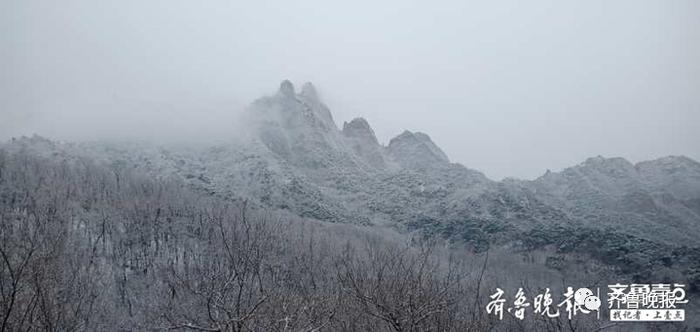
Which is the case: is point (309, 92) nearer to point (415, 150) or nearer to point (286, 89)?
point (286, 89)

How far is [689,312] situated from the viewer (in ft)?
150

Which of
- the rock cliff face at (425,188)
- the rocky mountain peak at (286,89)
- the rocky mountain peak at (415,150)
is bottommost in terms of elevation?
the rock cliff face at (425,188)

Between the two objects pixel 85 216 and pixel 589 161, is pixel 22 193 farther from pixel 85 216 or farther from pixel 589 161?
pixel 589 161

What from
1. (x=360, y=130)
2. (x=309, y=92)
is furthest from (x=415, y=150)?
Answer: (x=309, y=92)

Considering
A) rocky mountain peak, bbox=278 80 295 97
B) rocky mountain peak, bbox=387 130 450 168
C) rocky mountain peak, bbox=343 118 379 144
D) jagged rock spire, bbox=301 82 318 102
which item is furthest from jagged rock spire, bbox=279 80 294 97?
rocky mountain peak, bbox=387 130 450 168

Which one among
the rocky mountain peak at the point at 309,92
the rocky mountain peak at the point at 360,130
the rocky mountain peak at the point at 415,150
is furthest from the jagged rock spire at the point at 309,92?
the rocky mountain peak at the point at 415,150

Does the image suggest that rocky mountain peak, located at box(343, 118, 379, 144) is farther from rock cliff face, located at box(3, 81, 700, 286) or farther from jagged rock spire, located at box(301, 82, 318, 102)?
jagged rock spire, located at box(301, 82, 318, 102)

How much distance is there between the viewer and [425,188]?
102688 mm

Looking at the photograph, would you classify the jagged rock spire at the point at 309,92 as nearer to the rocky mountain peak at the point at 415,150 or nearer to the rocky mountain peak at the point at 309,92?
the rocky mountain peak at the point at 309,92

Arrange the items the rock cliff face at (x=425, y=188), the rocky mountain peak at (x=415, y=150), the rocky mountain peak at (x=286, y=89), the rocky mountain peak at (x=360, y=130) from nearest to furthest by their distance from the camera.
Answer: the rock cliff face at (x=425, y=188) < the rocky mountain peak at (x=286, y=89) < the rocky mountain peak at (x=415, y=150) < the rocky mountain peak at (x=360, y=130)

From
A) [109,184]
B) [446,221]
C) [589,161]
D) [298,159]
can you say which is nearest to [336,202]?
[446,221]

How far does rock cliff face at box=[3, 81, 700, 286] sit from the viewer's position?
7725 cm

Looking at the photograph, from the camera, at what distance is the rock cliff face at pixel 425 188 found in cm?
7725

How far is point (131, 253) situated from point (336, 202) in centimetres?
5081
